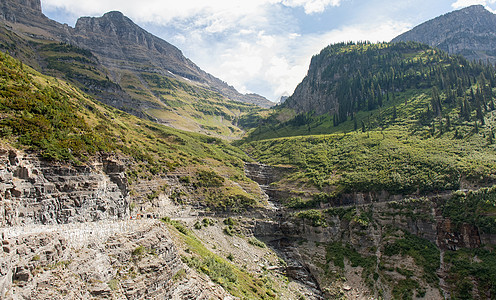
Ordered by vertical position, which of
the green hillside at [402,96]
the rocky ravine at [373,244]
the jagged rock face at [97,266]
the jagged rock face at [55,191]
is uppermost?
the green hillside at [402,96]

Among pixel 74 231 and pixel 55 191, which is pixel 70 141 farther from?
pixel 74 231

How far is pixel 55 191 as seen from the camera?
26750 millimetres

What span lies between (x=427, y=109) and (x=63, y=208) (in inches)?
5181

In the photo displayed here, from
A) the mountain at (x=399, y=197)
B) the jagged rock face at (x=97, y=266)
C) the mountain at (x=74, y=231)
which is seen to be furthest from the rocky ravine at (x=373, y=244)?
the jagged rock face at (x=97, y=266)

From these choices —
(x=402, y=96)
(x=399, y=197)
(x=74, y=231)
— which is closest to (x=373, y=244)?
(x=399, y=197)

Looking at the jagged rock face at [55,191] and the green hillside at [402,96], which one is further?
the green hillside at [402,96]

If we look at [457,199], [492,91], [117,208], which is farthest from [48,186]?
[492,91]

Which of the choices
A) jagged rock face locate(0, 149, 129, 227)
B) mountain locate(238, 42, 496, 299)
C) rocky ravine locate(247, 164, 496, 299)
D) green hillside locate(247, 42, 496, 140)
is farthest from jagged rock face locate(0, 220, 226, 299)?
green hillside locate(247, 42, 496, 140)

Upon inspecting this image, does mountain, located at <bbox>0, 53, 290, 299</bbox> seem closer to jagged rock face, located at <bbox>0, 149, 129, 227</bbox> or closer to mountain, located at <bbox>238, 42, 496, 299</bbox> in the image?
jagged rock face, located at <bbox>0, 149, 129, 227</bbox>

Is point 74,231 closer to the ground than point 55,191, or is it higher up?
closer to the ground

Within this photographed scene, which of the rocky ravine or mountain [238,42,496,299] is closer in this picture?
the rocky ravine

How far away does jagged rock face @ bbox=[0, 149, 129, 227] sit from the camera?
21.8 meters

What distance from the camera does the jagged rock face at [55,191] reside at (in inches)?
859

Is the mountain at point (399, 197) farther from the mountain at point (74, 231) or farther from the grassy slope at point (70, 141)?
the mountain at point (74, 231)
